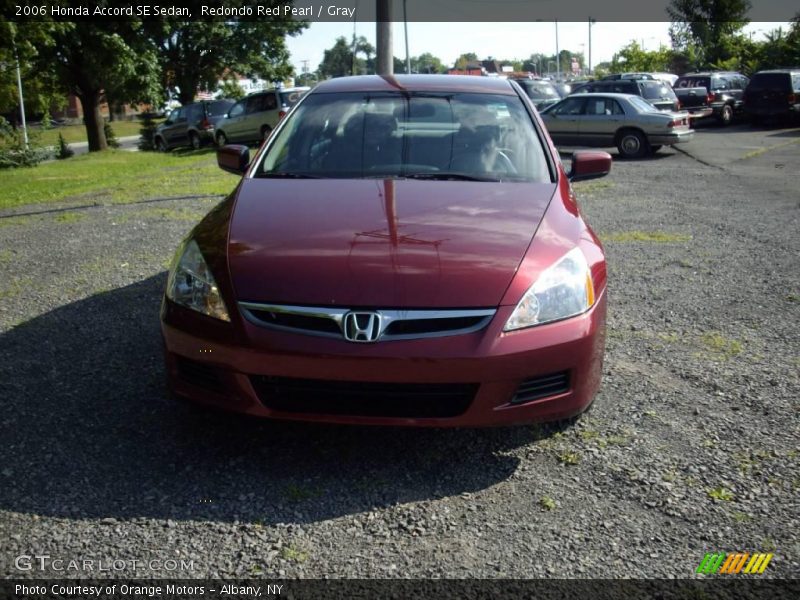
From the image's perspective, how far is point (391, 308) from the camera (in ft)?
10.1

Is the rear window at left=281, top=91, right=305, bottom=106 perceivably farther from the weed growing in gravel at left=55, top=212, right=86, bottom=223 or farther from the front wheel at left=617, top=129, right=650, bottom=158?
the weed growing in gravel at left=55, top=212, right=86, bottom=223

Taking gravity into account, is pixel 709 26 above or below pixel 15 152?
above

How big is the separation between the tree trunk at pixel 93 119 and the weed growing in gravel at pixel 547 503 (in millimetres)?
25852

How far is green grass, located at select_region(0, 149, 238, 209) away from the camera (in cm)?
1210

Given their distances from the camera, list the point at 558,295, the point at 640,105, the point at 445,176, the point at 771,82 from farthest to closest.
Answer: the point at 771,82 < the point at 640,105 < the point at 445,176 < the point at 558,295

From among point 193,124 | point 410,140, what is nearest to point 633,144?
point 410,140

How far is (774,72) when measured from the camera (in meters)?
26.4

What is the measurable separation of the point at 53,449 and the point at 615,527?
2.32m

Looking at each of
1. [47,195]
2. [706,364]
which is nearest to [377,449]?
[706,364]

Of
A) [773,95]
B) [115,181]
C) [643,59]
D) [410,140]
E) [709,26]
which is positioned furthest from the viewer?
[643,59]

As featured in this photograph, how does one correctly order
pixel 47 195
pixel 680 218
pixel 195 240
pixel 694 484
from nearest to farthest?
pixel 694 484, pixel 195 240, pixel 680 218, pixel 47 195

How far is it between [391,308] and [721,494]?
1464 mm

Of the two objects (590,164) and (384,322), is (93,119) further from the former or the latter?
(384,322)

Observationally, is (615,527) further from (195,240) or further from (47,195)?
(47,195)
